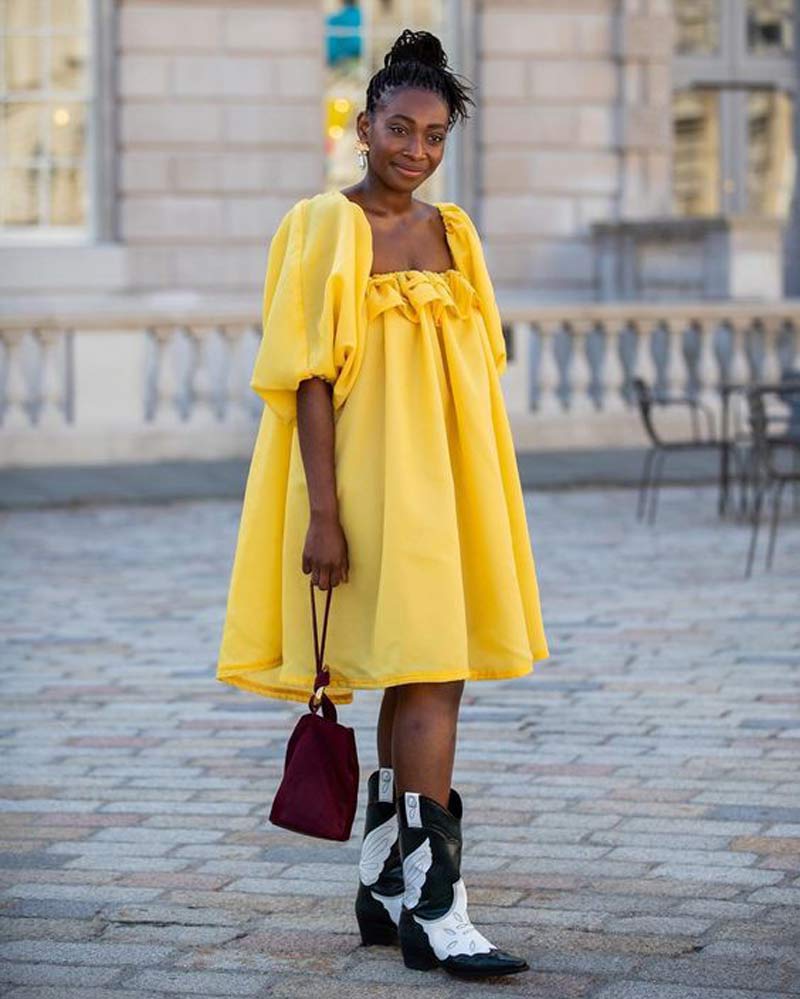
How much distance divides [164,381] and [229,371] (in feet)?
1.62

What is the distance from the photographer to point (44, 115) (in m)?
21.0

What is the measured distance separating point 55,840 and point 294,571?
1.36 meters

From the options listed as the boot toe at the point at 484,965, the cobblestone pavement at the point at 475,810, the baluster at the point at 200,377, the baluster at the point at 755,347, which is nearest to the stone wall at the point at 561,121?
the baluster at the point at 755,347

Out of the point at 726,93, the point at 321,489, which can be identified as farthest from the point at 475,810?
the point at 726,93

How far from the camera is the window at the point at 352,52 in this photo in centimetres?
2161

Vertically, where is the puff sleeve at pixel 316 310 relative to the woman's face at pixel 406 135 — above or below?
below

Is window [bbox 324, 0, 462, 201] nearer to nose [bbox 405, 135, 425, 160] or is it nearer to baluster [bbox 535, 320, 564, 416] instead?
baluster [bbox 535, 320, 564, 416]

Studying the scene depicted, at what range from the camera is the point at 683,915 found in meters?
4.76

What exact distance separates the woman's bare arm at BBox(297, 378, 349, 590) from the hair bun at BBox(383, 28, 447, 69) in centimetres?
66

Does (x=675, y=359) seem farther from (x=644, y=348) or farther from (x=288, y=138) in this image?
(x=288, y=138)

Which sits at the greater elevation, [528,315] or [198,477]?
[528,315]

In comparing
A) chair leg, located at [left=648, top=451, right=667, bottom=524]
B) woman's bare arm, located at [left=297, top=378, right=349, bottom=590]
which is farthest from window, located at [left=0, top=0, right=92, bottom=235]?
woman's bare arm, located at [left=297, top=378, right=349, bottom=590]

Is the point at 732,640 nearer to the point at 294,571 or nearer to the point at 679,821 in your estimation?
the point at 679,821

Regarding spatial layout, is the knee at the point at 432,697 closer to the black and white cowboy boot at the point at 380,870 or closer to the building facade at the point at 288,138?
the black and white cowboy boot at the point at 380,870
